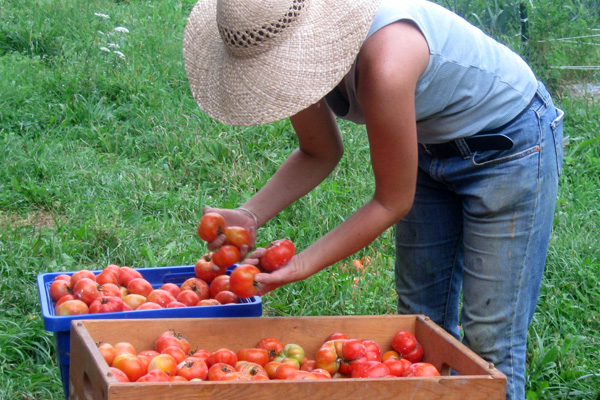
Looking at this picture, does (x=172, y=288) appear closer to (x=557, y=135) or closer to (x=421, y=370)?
(x=421, y=370)

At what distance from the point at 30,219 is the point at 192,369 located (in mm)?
2746

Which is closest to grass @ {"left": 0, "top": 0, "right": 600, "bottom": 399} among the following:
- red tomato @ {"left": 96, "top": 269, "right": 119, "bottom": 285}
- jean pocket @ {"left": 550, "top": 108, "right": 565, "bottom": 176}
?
red tomato @ {"left": 96, "top": 269, "right": 119, "bottom": 285}

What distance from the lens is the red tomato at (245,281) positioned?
2279 millimetres

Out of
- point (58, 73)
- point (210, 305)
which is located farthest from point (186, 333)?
point (58, 73)

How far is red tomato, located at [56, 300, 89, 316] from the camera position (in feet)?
7.98

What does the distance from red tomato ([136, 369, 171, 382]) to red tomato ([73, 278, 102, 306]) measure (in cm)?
58

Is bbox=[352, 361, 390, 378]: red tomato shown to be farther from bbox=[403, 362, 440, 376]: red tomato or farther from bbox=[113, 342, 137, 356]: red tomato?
bbox=[113, 342, 137, 356]: red tomato

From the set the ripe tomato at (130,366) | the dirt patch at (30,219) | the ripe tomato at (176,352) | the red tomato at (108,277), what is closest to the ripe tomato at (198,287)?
the red tomato at (108,277)

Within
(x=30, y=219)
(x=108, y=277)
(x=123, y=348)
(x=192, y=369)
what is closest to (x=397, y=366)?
(x=192, y=369)

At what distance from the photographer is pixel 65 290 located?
2586 mm

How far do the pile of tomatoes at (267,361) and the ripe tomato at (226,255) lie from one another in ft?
1.08

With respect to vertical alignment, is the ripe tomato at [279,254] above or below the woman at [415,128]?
below

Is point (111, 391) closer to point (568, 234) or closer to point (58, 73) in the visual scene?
point (568, 234)

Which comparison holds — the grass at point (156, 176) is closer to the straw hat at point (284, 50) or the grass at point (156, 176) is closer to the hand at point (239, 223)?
the hand at point (239, 223)
